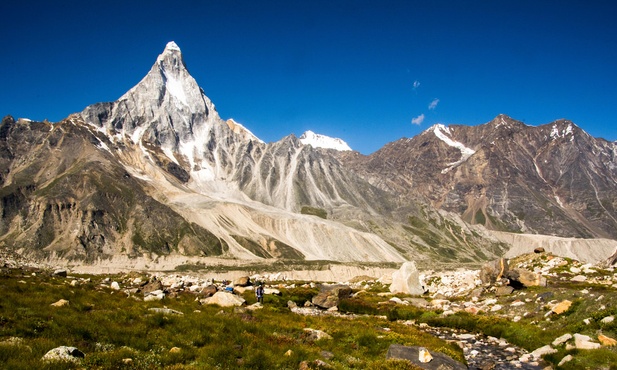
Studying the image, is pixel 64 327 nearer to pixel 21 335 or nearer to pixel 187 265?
pixel 21 335

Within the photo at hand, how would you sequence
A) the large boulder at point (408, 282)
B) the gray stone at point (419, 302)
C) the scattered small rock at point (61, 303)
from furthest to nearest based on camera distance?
the large boulder at point (408, 282) → the gray stone at point (419, 302) → the scattered small rock at point (61, 303)

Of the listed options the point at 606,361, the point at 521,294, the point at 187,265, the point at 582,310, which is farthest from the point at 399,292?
the point at 187,265

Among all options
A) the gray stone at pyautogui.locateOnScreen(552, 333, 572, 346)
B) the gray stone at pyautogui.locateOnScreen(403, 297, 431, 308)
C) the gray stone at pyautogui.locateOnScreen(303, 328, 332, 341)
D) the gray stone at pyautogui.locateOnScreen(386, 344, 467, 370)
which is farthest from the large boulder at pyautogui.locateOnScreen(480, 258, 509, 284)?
the gray stone at pyautogui.locateOnScreen(386, 344, 467, 370)

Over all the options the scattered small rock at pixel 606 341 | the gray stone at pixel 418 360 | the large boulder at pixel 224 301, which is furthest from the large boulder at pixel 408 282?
the gray stone at pixel 418 360

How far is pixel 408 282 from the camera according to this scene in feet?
188

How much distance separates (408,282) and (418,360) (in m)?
40.4

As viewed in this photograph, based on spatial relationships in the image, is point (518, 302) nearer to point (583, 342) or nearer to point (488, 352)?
point (488, 352)

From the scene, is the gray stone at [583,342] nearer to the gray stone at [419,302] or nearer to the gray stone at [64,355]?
the gray stone at [419,302]

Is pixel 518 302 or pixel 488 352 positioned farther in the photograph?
pixel 518 302

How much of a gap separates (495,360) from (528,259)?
40.5m

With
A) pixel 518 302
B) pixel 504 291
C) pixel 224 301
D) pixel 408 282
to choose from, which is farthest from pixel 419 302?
pixel 224 301

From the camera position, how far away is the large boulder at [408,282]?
186 ft

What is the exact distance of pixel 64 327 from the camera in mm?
16484

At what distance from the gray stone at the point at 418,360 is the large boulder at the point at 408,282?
38.5 m
